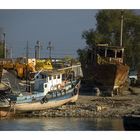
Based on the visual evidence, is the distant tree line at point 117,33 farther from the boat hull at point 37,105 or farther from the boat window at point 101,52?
the boat hull at point 37,105

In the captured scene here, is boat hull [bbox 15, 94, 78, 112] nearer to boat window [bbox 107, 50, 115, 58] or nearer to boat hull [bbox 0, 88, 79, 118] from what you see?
boat hull [bbox 0, 88, 79, 118]

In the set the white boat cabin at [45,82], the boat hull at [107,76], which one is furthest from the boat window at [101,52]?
the white boat cabin at [45,82]

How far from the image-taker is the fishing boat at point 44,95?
27516mm

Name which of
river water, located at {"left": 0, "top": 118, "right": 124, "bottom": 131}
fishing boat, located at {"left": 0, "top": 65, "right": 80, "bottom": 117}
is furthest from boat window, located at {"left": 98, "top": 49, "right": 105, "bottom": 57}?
river water, located at {"left": 0, "top": 118, "right": 124, "bottom": 131}

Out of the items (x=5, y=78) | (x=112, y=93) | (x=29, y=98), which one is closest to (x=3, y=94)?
(x=29, y=98)

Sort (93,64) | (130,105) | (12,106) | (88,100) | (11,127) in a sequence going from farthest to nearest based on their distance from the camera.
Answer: (93,64)
(88,100)
(130,105)
(12,106)
(11,127)

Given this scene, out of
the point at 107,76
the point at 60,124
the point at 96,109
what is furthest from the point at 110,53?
the point at 60,124

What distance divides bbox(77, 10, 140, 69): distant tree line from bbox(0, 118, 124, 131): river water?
22.7 metres

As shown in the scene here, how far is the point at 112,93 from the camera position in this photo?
34719mm

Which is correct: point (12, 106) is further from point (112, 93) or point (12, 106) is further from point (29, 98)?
point (112, 93)

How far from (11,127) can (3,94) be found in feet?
19.1

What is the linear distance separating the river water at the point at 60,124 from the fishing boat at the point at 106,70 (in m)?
8.95

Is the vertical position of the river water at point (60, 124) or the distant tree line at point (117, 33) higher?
the distant tree line at point (117, 33)

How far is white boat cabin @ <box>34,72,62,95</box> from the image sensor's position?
29.3 meters
